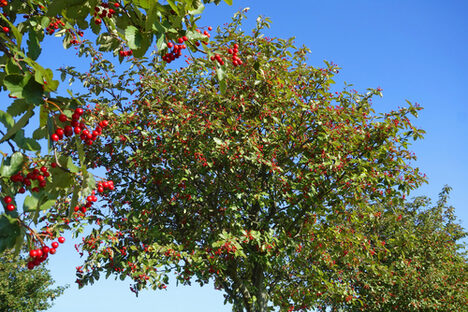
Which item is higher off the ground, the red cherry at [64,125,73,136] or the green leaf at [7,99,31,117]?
the green leaf at [7,99,31,117]

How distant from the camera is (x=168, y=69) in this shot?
11984 millimetres

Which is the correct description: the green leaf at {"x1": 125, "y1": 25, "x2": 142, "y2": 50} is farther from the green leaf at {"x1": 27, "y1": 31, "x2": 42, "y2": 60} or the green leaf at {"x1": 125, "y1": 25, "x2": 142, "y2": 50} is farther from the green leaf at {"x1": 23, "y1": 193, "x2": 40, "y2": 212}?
the green leaf at {"x1": 23, "y1": 193, "x2": 40, "y2": 212}

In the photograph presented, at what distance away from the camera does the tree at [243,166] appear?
33.9ft

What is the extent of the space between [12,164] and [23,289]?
112 ft

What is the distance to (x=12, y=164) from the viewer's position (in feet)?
10.7

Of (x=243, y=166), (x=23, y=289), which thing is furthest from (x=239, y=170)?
(x=23, y=289)

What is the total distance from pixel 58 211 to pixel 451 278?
19.2 meters

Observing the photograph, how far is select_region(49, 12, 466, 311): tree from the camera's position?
10.3m

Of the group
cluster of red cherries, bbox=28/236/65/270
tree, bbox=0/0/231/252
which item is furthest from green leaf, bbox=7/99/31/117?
cluster of red cherries, bbox=28/236/65/270

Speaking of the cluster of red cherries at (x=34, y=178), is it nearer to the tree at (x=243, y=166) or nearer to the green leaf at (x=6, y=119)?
the green leaf at (x=6, y=119)

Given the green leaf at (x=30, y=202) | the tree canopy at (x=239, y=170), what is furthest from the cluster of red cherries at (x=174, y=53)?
the tree canopy at (x=239, y=170)

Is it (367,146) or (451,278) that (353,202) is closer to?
(367,146)

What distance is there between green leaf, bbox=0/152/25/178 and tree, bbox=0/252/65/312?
31.7 metres

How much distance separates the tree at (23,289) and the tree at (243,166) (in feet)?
80.6
